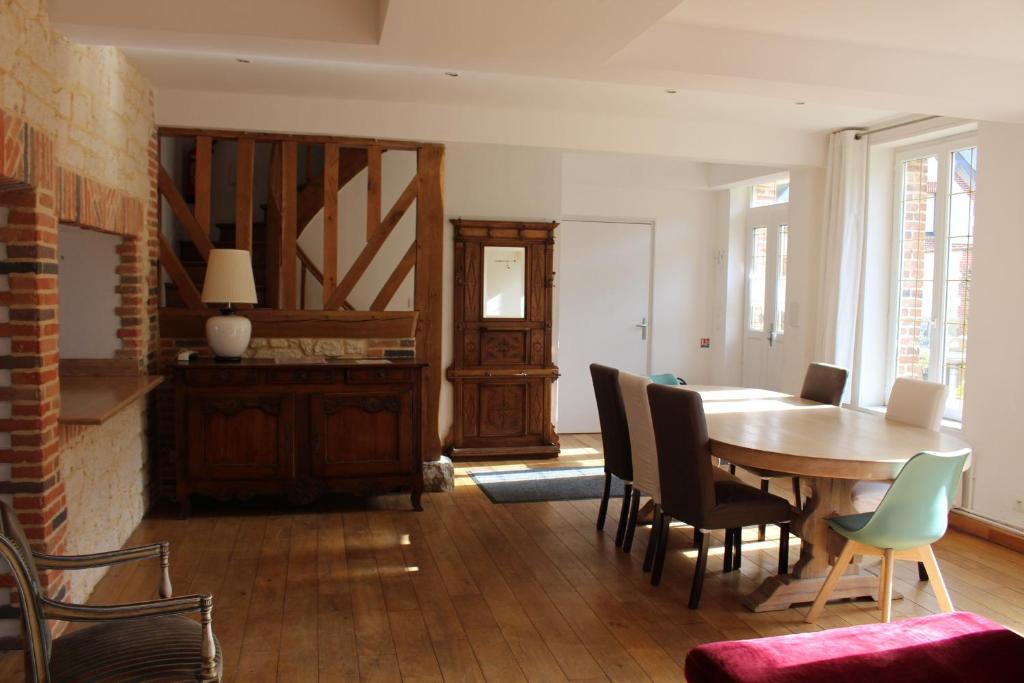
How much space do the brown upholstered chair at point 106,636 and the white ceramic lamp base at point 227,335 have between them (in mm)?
2637

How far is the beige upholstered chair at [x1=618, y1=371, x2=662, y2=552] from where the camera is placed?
3977 mm

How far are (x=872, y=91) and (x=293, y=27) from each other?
2759 millimetres

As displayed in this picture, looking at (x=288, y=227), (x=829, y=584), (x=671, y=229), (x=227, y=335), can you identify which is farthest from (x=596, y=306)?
(x=829, y=584)

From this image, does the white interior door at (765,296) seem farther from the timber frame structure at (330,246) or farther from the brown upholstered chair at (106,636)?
the brown upholstered chair at (106,636)

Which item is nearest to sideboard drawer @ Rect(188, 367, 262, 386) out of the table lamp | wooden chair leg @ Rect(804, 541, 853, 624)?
the table lamp

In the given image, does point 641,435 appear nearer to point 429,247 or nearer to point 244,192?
point 429,247

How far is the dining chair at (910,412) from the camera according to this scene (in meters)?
3.93

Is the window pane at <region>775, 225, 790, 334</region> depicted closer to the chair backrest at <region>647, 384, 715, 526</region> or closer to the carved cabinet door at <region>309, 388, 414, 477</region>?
the carved cabinet door at <region>309, 388, 414, 477</region>

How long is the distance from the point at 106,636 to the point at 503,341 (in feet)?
15.0

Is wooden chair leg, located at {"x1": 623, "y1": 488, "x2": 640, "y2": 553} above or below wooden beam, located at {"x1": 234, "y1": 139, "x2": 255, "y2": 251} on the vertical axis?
below

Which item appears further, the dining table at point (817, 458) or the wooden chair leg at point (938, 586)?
the wooden chair leg at point (938, 586)

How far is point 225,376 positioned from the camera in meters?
4.88

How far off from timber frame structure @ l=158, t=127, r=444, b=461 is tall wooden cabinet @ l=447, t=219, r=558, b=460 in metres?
0.78

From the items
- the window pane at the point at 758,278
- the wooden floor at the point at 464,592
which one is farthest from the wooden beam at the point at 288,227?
the window pane at the point at 758,278
